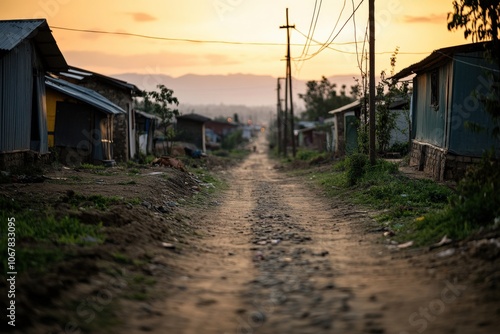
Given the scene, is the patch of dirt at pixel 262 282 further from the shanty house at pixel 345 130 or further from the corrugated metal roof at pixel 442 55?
the shanty house at pixel 345 130

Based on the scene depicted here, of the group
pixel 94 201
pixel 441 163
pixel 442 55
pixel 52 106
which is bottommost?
pixel 94 201

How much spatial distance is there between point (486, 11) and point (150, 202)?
7.51 meters

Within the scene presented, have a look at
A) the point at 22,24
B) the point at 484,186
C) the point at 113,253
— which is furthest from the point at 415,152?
the point at 113,253

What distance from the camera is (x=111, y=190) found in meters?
12.8

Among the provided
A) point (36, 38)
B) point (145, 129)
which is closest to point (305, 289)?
point (36, 38)

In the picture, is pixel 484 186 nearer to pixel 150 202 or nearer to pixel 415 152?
pixel 150 202

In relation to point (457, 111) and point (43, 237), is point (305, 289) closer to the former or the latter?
point (43, 237)

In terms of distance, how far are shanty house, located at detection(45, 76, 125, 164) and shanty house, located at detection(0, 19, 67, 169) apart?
251 cm

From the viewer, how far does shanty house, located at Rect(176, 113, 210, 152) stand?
48.3 metres

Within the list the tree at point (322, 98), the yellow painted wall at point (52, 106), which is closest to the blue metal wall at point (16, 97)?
the yellow painted wall at point (52, 106)

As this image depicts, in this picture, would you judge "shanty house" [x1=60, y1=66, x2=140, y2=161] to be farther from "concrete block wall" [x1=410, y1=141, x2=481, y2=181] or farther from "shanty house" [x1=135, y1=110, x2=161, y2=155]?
"concrete block wall" [x1=410, y1=141, x2=481, y2=181]

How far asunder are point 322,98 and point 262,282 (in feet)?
220

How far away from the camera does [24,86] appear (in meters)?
15.8

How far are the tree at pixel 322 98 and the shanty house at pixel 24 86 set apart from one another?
51054 millimetres
